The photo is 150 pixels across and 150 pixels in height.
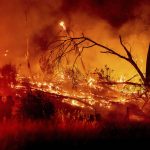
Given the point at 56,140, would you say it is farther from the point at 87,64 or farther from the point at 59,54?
the point at 87,64

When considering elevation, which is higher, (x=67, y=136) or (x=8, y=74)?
(x=8, y=74)

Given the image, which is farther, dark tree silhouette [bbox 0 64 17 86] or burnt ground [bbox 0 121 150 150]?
dark tree silhouette [bbox 0 64 17 86]

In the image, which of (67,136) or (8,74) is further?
(8,74)

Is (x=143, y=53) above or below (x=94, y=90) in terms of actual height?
above

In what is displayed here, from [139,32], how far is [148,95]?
701 centimetres

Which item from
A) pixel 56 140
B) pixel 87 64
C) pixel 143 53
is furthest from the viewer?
pixel 87 64

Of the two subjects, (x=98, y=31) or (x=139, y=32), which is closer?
(x=139, y=32)

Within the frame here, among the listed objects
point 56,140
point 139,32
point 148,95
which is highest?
point 139,32

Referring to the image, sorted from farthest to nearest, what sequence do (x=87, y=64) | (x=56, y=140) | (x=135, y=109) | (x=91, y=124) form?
(x=87, y=64) → (x=135, y=109) → (x=91, y=124) → (x=56, y=140)

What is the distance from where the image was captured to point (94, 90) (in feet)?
56.9

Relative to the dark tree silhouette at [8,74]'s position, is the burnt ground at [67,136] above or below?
below

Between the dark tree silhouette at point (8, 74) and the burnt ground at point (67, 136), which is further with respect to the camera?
the dark tree silhouette at point (8, 74)

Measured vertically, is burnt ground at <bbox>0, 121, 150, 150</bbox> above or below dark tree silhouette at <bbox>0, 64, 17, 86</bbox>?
below

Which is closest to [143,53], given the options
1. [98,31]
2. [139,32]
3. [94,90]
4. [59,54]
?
[139,32]
